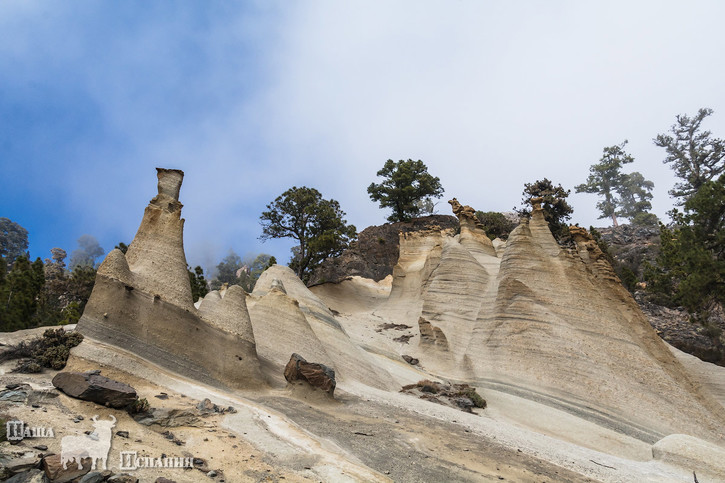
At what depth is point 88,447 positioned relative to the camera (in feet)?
16.1

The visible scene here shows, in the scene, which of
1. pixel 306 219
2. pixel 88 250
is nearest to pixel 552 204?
pixel 306 219

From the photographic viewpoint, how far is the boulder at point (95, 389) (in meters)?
6.27

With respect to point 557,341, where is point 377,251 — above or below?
above

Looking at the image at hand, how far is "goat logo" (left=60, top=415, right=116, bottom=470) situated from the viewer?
4.44 m

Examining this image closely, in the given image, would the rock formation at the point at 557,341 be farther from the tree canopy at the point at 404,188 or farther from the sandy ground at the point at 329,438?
the tree canopy at the point at 404,188

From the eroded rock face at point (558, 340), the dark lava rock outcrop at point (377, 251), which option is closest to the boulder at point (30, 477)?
the eroded rock face at point (558, 340)

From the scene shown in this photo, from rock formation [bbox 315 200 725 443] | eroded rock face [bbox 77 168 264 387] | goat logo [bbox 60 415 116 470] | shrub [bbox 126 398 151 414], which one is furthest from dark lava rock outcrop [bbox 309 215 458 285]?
goat logo [bbox 60 415 116 470]

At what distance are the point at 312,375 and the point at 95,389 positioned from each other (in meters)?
4.71

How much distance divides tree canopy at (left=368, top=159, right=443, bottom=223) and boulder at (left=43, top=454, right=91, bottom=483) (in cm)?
3850

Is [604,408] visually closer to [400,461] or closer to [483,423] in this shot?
[483,423]

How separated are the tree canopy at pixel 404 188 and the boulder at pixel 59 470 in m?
38.5

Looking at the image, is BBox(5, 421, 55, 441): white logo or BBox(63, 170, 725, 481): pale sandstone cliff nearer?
BBox(5, 421, 55, 441): white logo

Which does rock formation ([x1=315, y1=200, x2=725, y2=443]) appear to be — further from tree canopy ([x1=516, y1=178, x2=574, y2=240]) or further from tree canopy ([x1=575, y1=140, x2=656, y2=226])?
tree canopy ([x1=575, y1=140, x2=656, y2=226])

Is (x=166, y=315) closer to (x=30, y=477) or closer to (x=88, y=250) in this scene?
(x=30, y=477)
